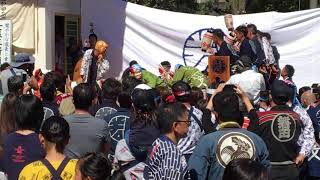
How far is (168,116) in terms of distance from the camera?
4.05 metres

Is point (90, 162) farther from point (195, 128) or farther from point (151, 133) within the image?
point (195, 128)

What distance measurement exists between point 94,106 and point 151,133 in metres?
1.18

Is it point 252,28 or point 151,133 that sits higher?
point 252,28

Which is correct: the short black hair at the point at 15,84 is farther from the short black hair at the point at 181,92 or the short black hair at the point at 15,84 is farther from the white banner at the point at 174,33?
the white banner at the point at 174,33

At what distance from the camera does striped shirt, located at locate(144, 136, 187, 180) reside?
153 inches

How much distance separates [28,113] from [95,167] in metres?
1.30

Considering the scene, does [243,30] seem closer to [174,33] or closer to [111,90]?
[174,33]

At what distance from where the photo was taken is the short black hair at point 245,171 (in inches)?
105

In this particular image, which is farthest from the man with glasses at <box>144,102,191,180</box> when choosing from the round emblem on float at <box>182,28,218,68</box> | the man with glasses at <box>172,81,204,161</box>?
the round emblem on float at <box>182,28,218,68</box>

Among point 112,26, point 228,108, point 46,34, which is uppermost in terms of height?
point 112,26

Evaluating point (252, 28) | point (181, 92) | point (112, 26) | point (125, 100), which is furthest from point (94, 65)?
point (181, 92)

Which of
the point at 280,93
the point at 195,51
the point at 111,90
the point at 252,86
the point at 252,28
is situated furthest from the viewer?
the point at 195,51

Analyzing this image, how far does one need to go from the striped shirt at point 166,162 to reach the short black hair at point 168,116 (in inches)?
3.6

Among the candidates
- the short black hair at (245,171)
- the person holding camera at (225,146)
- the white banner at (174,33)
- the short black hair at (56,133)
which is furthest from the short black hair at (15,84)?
the white banner at (174,33)
